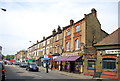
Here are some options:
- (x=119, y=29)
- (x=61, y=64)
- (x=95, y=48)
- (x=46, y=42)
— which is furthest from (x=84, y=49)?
Result: (x=46, y=42)

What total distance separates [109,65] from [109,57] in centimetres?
113

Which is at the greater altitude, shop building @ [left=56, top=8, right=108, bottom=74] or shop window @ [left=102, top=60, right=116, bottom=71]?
shop building @ [left=56, top=8, right=108, bottom=74]

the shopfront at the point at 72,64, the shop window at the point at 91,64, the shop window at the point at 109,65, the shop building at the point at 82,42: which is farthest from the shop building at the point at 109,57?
the shopfront at the point at 72,64

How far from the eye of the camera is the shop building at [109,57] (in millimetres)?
20875

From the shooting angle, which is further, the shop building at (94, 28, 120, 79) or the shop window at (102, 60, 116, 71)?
the shop window at (102, 60, 116, 71)

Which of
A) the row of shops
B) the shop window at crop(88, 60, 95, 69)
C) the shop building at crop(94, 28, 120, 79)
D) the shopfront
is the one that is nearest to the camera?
the shop building at crop(94, 28, 120, 79)

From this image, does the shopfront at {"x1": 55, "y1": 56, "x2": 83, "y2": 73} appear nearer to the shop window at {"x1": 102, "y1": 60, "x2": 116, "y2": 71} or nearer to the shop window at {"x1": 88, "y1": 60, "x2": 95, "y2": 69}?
the shop window at {"x1": 88, "y1": 60, "x2": 95, "y2": 69}

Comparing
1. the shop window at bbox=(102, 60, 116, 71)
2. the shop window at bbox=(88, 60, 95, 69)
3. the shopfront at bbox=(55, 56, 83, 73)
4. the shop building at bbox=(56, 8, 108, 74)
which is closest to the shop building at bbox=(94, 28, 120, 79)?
the shop window at bbox=(102, 60, 116, 71)

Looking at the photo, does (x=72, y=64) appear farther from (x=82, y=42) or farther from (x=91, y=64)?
(x=91, y=64)

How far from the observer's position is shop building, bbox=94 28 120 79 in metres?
20.9

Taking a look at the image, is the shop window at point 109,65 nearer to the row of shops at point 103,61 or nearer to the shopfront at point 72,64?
the row of shops at point 103,61

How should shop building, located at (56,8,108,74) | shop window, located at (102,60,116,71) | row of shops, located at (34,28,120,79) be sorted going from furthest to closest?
shop building, located at (56,8,108,74), shop window, located at (102,60,116,71), row of shops, located at (34,28,120,79)

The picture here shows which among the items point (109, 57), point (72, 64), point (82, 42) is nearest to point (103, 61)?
point (109, 57)

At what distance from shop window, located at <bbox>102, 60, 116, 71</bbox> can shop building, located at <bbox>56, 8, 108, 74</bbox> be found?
1963 millimetres
